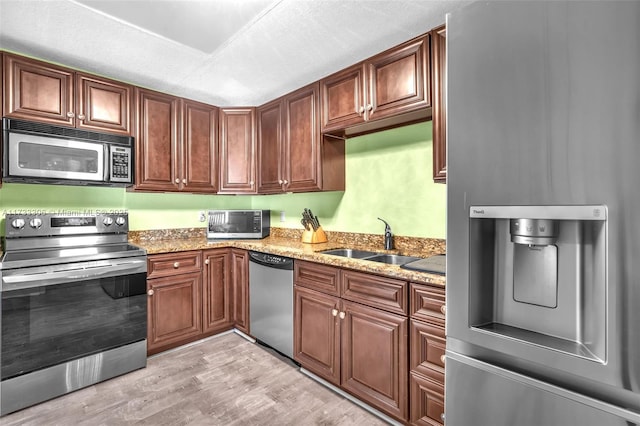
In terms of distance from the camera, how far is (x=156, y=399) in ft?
6.60

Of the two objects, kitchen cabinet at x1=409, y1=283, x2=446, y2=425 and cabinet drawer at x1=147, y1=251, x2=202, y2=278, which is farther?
cabinet drawer at x1=147, y1=251, x2=202, y2=278

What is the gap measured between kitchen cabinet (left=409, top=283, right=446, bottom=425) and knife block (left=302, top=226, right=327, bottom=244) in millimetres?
1340

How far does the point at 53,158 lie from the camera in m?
2.25

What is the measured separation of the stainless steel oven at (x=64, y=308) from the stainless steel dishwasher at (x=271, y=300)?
83 centimetres

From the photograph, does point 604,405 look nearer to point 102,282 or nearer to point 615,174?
point 615,174

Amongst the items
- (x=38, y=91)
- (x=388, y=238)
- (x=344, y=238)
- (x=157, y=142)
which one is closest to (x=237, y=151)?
(x=157, y=142)

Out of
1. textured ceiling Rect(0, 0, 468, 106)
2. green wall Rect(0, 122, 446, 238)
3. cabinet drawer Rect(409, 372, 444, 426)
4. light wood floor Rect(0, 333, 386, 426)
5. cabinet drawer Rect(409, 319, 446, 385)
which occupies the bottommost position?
light wood floor Rect(0, 333, 386, 426)

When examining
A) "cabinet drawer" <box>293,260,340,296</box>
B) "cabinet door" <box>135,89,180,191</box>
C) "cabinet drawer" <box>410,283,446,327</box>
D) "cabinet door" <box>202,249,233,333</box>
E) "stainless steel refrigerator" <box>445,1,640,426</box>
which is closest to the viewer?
"stainless steel refrigerator" <box>445,1,640,426</box>

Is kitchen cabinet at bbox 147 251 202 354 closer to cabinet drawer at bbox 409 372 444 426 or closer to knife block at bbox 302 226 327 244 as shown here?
knife block at bbox 302 226 327 244

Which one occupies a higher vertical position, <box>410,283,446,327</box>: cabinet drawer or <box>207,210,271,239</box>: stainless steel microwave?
<box>207,210,271,239</box>: stainless steel microwave

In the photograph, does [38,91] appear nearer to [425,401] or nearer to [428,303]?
[428,303]

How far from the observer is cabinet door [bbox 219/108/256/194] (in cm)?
319

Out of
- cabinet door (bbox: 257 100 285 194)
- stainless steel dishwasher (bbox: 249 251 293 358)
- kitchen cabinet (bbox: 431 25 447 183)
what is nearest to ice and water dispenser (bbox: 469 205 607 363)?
kitchen cabinet (bbox: 431 25 447 183)

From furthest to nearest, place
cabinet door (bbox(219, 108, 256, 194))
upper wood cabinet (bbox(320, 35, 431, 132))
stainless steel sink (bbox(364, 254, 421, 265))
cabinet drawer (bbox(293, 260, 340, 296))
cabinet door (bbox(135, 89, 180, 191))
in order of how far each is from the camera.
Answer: cabinet door (bbox(219, 108, 256, 194)), cabinet door (bbox(135, 89, 180, 191)), stainless steel sink (bbox(364, 254, 421, 265)), cabinet drawer (bbox(293, 260, 340, 296)), upper wood cabinet (bbox(320, 35, 431, 132))
